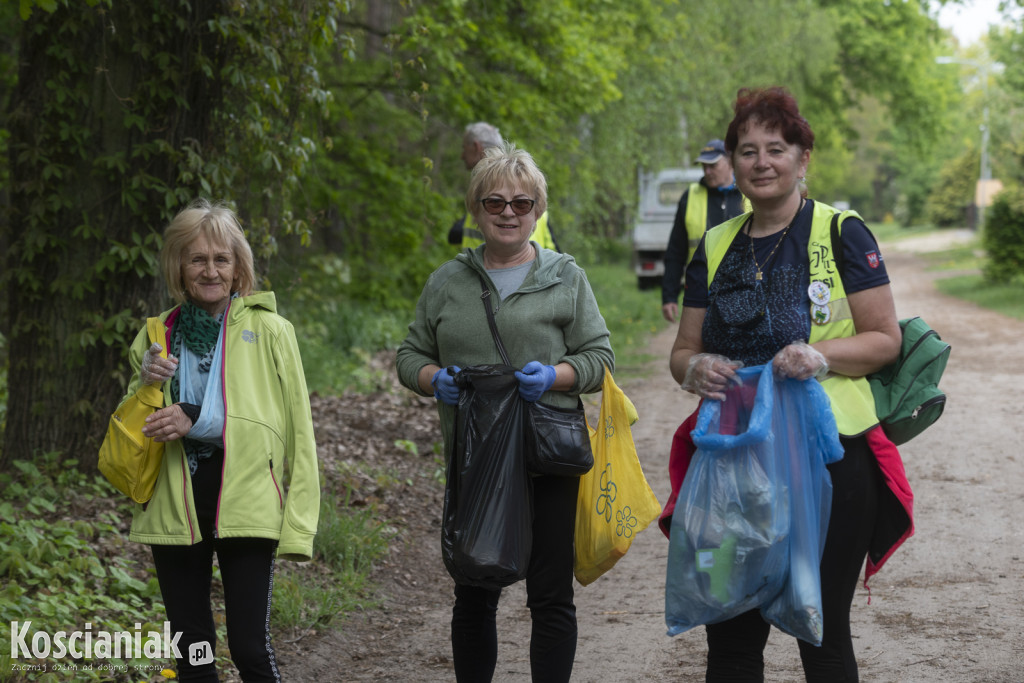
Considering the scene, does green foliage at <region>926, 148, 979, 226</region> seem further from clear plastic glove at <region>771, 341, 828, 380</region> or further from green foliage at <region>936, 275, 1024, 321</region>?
clear plastic glove at <region>771, 341, 828, 380</region>

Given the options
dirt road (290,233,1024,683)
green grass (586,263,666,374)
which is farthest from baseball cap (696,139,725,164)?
green grass (586,263,666,374)

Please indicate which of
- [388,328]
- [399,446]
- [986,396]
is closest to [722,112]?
[388,328]

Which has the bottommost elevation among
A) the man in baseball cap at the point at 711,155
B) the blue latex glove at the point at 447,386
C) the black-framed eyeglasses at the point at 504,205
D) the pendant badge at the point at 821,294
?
the blue latex glove at the point at 447,386

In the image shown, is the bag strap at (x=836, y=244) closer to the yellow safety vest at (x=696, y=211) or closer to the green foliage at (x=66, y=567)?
the green foliage at (x=66, y=567)

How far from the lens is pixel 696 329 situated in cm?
328

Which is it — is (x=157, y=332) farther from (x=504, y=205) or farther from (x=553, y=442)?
(x=553, y=442)

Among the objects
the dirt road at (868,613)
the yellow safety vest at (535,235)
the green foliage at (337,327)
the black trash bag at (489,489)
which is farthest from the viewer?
the green foliage at (337,327)

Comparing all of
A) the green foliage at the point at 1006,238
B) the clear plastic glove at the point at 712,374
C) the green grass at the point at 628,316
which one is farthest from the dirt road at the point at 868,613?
the green foliage at the point at 1006,238

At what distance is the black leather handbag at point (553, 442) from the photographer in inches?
133

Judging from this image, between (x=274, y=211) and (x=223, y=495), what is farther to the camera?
(x=274, y=211)

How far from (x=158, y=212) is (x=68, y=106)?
0.78 meters

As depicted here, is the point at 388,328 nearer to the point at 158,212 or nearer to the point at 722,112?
the point at 158,212

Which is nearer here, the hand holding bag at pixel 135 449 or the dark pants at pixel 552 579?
the hand holding bag at pixel 135 449

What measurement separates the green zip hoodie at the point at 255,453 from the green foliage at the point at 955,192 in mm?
58868
